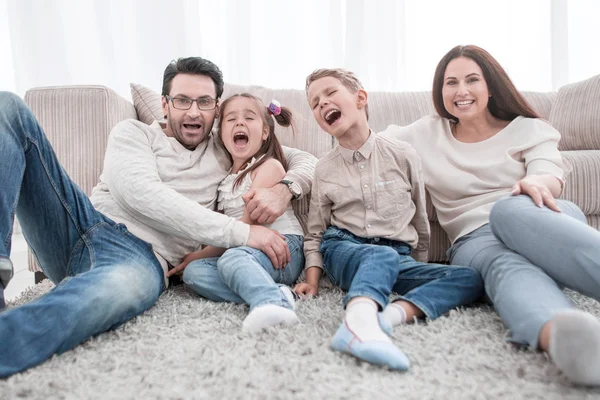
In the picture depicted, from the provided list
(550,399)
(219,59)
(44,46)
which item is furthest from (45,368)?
(44,46)

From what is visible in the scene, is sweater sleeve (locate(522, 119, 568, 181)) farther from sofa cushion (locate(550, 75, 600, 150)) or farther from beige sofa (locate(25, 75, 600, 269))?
sofa cushion (locate(550, 75, 600, 150))

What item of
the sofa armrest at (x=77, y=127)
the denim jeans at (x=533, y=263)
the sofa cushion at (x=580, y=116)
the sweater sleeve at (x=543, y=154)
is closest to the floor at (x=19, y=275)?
the sofa armrest at (x=77, y=127)

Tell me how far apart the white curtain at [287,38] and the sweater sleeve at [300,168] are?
1665mm

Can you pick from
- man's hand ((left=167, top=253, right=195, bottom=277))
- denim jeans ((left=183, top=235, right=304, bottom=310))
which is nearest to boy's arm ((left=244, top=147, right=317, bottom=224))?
denim jeans ((left=183, top=235, right=304, bottom=310))

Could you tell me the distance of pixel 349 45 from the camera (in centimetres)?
301

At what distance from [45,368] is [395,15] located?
9.84 ft

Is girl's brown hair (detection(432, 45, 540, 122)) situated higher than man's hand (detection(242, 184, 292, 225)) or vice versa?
girl's brown hair (detection(432, 45, 540, 122))

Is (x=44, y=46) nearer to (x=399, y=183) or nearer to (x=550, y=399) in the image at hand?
(x=399, y=183)

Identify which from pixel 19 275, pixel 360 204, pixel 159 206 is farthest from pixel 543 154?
pixel 19 275

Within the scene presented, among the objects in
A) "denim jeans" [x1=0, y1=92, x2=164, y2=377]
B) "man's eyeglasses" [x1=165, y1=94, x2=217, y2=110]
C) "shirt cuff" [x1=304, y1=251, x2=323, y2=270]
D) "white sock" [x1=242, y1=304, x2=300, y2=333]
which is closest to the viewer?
"denim jeans" [x1=0, y1=92, x2=164, y2=377]

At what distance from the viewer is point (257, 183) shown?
4.09 ft

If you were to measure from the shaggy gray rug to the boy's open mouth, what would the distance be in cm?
57

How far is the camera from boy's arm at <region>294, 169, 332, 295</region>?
1184 mm

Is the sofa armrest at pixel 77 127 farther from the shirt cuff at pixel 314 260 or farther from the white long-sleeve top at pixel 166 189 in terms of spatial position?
the shirt cuff at pixel 314 260
